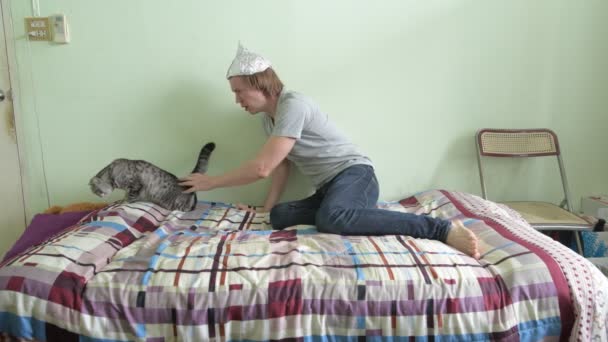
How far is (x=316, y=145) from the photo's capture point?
5.04 feet

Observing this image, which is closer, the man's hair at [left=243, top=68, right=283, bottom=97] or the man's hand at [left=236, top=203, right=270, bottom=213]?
the man's hair at [left=243, top=68, right=283, bottom=97]

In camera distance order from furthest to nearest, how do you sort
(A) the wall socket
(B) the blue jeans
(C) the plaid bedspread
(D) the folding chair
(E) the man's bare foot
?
1. (D) the folding chair
2. (A) the wall socket
3. (B) the blue jeans
4. (E) the man's bare foot
5. (C) the plaid bedspread

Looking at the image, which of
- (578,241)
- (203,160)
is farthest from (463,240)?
(203,160)

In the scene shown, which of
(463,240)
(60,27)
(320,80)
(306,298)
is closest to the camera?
(306,298)

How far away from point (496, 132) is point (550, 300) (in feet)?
3.35

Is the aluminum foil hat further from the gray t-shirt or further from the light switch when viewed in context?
the light switch

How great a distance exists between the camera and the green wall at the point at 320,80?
1685 mm

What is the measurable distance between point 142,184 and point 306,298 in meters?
0.93

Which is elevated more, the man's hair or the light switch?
the light switch

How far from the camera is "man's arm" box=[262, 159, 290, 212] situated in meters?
1.74

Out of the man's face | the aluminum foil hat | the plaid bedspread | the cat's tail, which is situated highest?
the aluminum foil hat

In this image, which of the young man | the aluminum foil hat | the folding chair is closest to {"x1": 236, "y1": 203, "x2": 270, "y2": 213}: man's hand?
the young man

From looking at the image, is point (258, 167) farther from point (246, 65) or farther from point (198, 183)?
point (246, 65)

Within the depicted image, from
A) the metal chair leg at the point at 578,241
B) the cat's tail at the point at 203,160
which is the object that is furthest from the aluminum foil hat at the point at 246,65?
the metal chair leg at the point at 578,241
